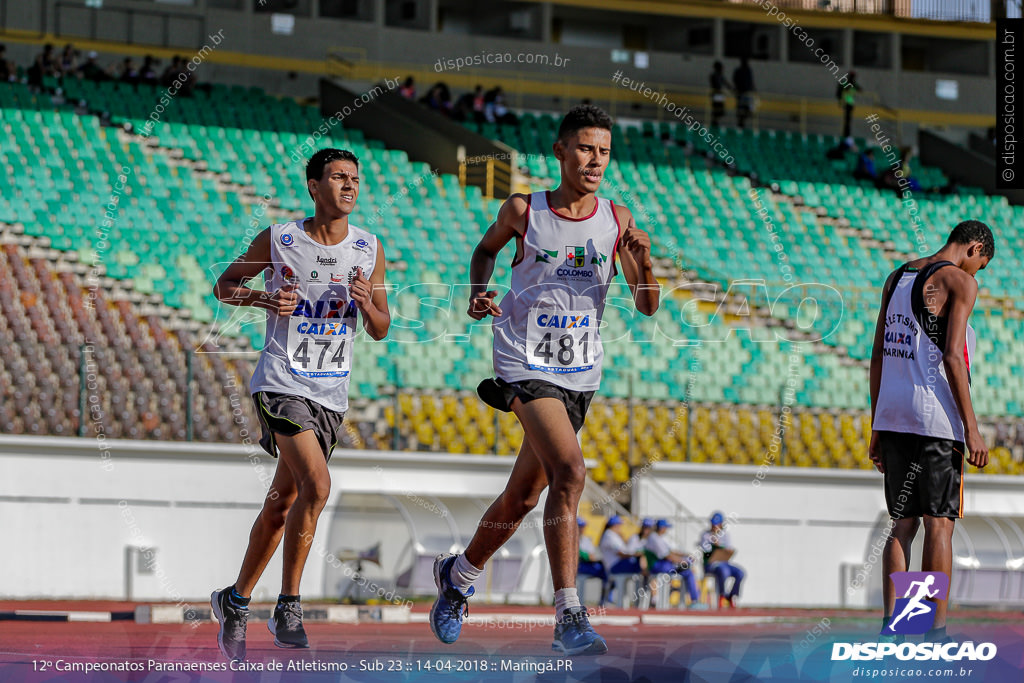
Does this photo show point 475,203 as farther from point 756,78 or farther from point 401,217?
point 756,78

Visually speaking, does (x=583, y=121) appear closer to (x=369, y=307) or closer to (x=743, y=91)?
(x=369, y=307)

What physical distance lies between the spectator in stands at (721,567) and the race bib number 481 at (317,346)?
10550 millimetres

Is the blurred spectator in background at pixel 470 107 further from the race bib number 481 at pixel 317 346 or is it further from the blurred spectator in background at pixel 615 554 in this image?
the race bib number 481 at pixel 317 346

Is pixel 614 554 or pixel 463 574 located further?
pixel 614 554

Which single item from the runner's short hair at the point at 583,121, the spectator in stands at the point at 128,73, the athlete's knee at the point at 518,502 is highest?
the spectator in stands at the point at 128,73

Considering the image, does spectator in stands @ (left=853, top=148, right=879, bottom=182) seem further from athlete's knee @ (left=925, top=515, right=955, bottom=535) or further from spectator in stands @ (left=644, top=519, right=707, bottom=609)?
athlete's knee @ (left=925, top=515, right=955, bottom=535)

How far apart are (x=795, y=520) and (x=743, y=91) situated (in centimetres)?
1680

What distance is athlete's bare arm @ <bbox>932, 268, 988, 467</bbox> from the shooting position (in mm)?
7348

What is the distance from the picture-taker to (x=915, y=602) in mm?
7180

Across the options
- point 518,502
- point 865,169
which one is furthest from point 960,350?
point 865,169

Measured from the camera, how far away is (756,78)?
1430 inches

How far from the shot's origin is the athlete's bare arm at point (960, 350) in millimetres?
7348

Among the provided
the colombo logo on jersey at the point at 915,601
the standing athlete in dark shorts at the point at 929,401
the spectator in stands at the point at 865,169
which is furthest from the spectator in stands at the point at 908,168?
the colombo logo on jersey at the point at 915,601

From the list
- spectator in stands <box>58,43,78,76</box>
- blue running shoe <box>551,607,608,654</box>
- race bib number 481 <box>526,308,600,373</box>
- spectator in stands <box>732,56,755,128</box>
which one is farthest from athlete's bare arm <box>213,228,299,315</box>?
spectator in stands <box>732,56,755,128</box>
